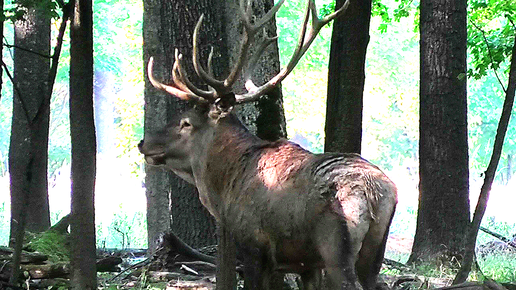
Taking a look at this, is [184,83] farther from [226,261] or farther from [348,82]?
[348,82]

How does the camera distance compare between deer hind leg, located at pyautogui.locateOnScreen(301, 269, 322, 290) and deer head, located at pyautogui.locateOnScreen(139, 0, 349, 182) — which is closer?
deer hind leg, located at pyautogui.locateOnScreen(301, 269, 322, 290)

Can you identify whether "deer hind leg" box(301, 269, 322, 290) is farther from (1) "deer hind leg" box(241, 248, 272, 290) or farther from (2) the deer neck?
(2) the deer neck

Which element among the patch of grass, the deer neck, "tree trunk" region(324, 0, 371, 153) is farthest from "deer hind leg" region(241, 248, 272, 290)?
the patch of grass

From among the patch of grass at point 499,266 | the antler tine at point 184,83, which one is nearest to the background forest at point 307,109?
the patch of grass at point 499,266

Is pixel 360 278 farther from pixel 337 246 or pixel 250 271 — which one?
pixel 250 271

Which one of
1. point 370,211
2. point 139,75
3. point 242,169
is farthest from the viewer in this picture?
point 139,75

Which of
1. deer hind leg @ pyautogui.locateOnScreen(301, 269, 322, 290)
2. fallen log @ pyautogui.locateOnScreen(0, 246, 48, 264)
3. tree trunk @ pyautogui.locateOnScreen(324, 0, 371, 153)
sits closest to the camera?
deer hind leg @ pyautogui.locateOnScreen(301, 269, 322, 290)

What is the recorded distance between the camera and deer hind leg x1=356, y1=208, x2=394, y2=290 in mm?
5566

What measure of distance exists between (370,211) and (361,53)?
4.23 m

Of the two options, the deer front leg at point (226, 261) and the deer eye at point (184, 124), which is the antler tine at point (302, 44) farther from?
the deer front leg at point (226, 261)

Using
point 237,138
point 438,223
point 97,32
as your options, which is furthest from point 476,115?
point 237,138

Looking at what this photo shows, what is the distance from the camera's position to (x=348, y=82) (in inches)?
364

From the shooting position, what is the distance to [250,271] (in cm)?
639

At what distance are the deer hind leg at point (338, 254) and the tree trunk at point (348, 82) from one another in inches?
138
